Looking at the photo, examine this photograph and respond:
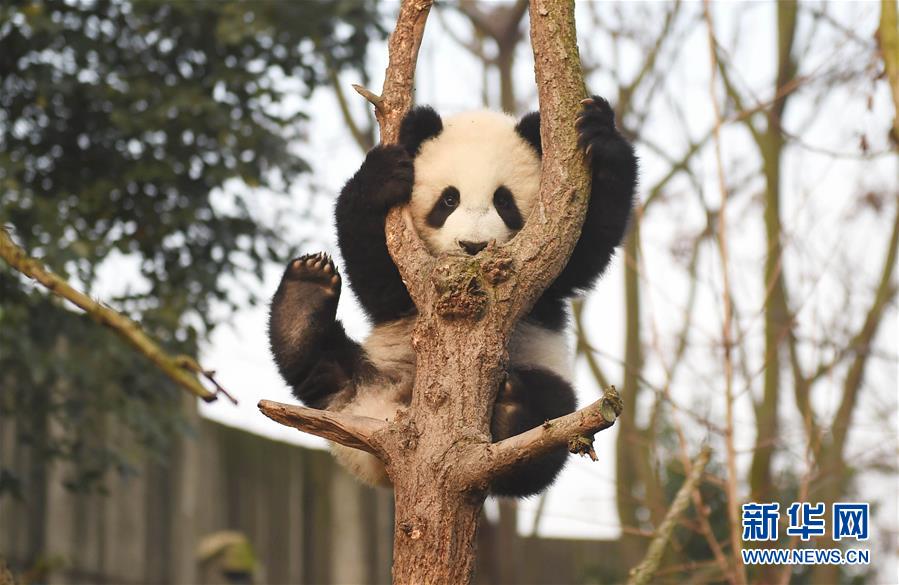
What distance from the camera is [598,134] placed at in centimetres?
324

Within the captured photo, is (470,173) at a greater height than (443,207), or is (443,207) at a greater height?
(470,173)

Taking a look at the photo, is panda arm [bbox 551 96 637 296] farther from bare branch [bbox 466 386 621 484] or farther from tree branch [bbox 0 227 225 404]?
tree branch [bbox 0 227 225 404]

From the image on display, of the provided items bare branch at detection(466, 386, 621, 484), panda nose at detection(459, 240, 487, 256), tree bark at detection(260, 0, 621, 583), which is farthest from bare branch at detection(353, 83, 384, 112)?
bare branch at detection(466, 386, 621, 484)

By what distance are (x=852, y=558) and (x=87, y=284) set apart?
147 inches

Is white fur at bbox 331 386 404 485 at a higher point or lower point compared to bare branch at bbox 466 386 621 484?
higher

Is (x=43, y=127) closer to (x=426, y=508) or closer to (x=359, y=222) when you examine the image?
(x=359, y=222)

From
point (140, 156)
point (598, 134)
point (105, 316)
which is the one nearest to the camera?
point (105, 316)

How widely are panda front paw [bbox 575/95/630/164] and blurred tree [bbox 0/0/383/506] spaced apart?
7.80 feet

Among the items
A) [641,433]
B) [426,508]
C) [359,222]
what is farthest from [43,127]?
[641,433]

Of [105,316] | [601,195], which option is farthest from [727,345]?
[105,316]

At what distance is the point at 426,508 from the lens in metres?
2.69

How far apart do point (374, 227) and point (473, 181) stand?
0.42 m

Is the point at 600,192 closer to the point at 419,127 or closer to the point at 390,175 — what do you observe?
the point at 390,175

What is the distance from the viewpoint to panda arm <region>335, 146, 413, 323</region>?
3504mm
